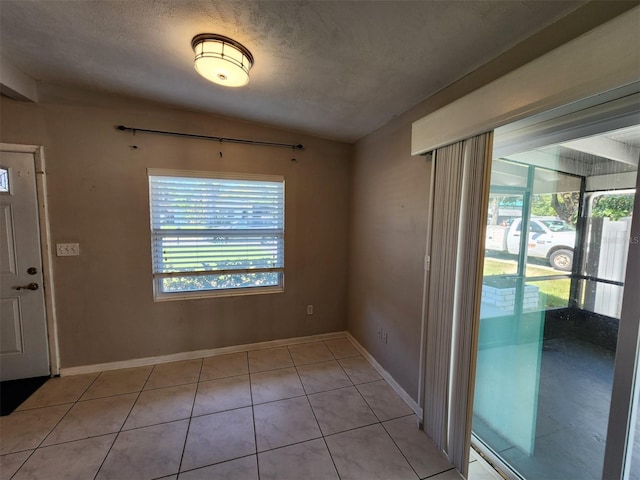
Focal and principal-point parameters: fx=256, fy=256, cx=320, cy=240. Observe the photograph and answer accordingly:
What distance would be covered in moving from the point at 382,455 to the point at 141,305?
8.12ft

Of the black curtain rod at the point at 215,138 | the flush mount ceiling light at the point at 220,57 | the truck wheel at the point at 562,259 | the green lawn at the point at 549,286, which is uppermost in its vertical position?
the flush mount ceiling light at the point at 220,57

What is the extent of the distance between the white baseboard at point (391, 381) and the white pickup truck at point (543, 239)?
52.0 inches

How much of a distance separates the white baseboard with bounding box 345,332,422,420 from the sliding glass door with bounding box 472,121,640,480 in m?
0.41

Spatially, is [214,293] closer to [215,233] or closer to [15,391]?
[215,233]

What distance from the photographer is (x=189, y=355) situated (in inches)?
107

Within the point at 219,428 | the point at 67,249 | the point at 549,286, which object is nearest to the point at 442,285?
the point at 549,286

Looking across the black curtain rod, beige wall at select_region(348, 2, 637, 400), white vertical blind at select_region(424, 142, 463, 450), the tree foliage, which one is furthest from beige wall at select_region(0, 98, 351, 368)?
the tree foliage

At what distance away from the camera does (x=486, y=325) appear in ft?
5.74

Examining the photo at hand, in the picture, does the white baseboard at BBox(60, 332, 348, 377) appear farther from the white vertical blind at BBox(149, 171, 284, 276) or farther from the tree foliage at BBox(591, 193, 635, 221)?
the tree foliage at BBox(591, 193, 635, 221)

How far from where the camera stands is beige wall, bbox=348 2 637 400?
1.80 metres

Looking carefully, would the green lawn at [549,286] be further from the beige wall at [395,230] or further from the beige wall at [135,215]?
the beige wall at [135,215]

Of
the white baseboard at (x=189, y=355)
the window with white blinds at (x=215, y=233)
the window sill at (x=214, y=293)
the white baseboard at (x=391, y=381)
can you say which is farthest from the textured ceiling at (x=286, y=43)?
the white baseboard at (x=189, y=355)

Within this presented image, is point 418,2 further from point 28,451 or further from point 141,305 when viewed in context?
point 28,451

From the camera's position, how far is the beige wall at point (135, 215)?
7.48 feet
